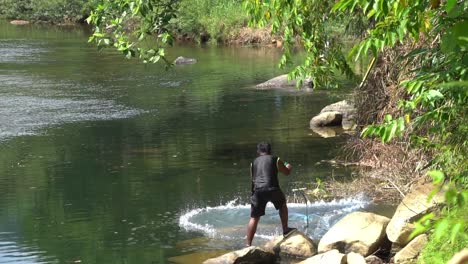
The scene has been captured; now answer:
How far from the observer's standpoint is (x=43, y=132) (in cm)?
2217

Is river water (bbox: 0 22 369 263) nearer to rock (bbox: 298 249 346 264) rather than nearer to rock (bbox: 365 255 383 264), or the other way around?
rock (bbox: 298 249 346 264)

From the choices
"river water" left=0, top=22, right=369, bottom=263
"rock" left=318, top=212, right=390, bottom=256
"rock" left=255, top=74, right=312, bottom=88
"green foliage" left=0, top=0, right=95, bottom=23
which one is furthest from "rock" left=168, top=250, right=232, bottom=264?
"green foliage" left=0, top=0, right=95, bottom=23

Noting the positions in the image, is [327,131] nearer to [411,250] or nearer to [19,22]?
[411,250]

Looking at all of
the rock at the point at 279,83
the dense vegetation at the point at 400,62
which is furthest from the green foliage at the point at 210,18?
the dense vegetation at the point at 400,62

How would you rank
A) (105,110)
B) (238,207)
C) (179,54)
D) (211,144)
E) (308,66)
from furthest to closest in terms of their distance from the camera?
(179,54) → (105,110) → (211,144) → (238,207) → (308,66)

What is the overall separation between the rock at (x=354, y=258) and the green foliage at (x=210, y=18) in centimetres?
4165

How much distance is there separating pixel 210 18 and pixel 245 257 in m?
43.2

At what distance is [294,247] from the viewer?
36.2 ft

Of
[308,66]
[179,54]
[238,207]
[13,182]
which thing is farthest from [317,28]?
[179,54]

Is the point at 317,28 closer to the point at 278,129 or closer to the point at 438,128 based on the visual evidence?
the point at 438,128

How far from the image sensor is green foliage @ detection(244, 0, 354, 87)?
11.3 m

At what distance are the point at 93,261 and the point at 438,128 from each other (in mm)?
5989

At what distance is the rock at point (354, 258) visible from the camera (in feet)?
31.4

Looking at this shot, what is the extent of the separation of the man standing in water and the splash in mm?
709
